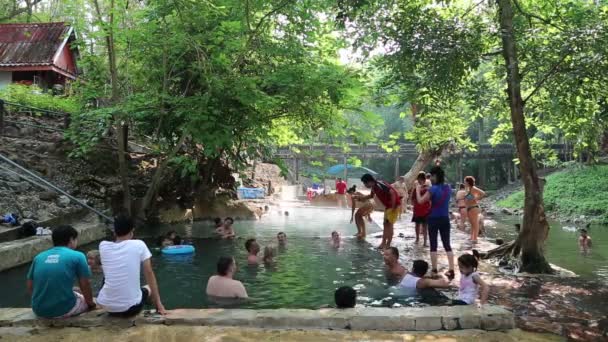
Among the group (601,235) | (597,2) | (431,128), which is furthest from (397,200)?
(601,235)

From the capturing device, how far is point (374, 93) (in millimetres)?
12578

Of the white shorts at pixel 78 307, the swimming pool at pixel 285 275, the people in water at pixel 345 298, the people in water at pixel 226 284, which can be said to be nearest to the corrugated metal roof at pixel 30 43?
the swimming pool at pixel 285 275

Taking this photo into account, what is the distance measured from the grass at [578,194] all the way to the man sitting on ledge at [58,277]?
2343cm

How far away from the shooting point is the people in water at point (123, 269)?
503 cm

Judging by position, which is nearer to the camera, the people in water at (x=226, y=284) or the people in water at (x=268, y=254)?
the people in water at (x=226, y=284)

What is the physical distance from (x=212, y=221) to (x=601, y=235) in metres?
14.6

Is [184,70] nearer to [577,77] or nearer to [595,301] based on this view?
[577,77]

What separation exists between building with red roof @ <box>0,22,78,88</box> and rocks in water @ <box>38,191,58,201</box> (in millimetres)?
14905

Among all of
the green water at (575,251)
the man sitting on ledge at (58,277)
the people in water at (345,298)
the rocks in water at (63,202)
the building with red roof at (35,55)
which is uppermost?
the building with red roof at (35,55)

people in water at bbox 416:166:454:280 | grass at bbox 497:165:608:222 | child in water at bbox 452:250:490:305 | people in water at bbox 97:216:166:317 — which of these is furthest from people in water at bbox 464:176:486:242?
grass at bbox 497:165:608:222

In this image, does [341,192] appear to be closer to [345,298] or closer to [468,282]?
[468,282]

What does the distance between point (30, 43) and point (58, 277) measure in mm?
27103

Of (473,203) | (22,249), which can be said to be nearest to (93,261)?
(22,249)

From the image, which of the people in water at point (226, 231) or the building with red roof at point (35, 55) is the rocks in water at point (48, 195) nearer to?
the people in water at point (226, 231)
